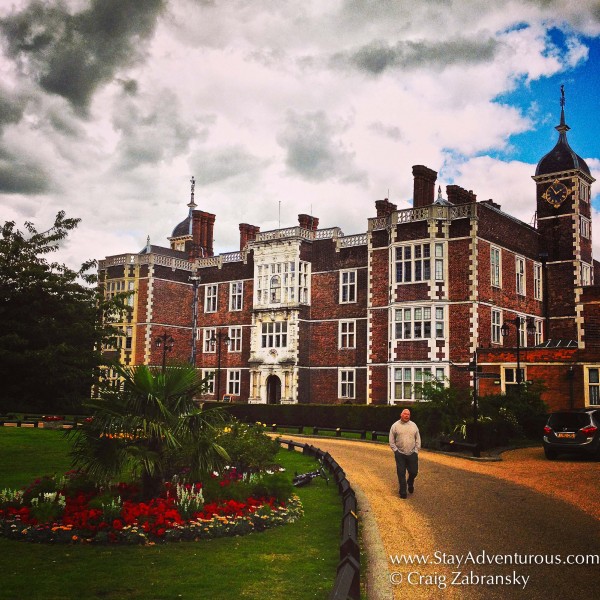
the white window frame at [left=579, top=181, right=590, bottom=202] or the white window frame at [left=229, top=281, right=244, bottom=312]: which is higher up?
the white window frame at [left=579, top=181, right=590, bottom=202]

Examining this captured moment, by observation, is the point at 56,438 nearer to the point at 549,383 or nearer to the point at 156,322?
the point at 549,383

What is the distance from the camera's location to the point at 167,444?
11078 mm

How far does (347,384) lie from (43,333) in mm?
18507

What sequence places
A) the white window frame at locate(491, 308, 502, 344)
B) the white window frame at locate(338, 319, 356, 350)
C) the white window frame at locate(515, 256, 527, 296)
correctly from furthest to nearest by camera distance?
the white window frame at locate(338, 319, 356, 350), the white window frame at locate(515, 256, 527, 296), the white window frame at locate(491, 308, 502, 344)

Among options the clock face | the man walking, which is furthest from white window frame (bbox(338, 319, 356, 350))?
the man walking

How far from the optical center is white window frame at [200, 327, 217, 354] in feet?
168

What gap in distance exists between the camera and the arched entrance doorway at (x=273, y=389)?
4584cm

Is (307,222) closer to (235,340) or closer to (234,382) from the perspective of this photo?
(235,340)

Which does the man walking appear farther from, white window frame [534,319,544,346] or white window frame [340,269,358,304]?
white window frame [534,319,544,346]

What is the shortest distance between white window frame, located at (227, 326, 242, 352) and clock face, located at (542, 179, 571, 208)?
22.7 metres

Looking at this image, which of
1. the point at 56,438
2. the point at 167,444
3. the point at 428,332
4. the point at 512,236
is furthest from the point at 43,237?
the point at 167,444

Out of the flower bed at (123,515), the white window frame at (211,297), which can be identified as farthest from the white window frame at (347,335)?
the flower bed at (123,515)

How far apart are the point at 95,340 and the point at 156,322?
9.20 meters

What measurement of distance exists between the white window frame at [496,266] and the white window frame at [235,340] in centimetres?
1913
